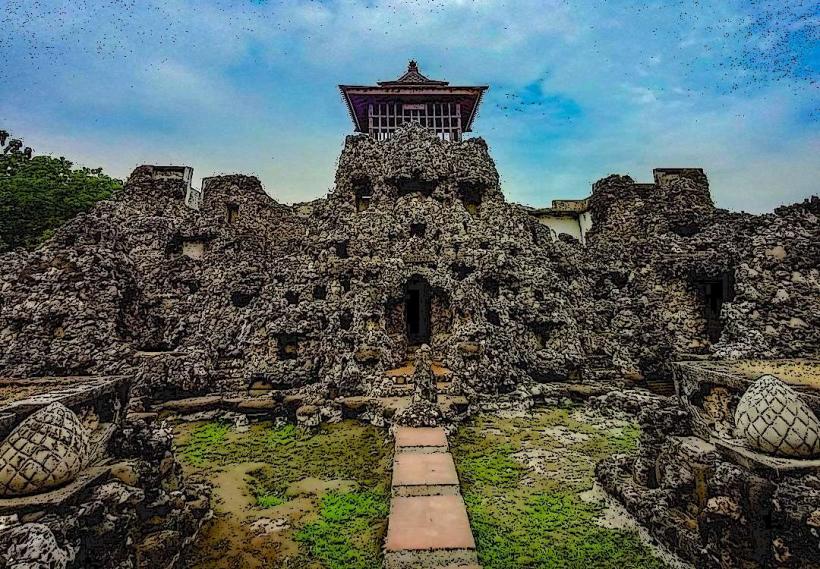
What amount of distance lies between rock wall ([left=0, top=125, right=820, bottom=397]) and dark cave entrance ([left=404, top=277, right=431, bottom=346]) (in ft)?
Result: 0.69

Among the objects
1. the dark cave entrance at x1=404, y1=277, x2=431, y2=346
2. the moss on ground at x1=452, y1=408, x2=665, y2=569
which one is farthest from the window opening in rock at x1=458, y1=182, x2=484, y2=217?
the moss on ground at x1=452, y1=408, x2=665, y2=569

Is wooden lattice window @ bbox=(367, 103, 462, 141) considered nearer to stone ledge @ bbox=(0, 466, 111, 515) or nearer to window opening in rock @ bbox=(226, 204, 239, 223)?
window opening in rock @ bbox=(226, 204, 239, 223)

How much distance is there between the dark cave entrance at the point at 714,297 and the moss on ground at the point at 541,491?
775cm

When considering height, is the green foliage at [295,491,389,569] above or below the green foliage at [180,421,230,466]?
above

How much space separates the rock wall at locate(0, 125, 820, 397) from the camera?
9.81 meters

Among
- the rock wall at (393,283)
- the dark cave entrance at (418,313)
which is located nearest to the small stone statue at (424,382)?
the rock wall at (393,283)

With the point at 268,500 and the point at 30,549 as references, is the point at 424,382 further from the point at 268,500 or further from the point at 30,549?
the point at 30,549

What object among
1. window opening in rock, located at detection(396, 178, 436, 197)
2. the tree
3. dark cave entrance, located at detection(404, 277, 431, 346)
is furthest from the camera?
the tree

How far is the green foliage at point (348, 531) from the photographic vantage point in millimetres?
4152

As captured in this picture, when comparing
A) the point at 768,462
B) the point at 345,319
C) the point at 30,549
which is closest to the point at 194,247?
the point at 345,319

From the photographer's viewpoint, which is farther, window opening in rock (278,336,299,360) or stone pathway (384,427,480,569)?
window opening in rock (278,336,299,360)

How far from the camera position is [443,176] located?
49.6 ft

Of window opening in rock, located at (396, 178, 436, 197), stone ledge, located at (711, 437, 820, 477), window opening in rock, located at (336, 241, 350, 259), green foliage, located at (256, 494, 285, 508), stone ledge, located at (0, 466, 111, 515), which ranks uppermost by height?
window opening in rock, located at (396, 178, 436, 197)

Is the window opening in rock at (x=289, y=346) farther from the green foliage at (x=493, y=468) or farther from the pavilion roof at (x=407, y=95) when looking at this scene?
the pavilion roof at (x=407, y=95)
